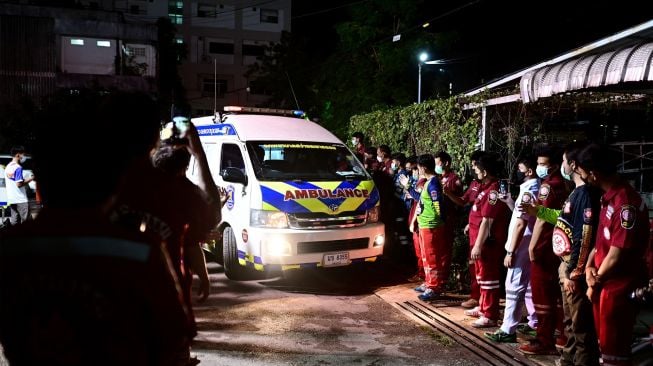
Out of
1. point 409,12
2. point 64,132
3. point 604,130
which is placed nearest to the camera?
point 64,132

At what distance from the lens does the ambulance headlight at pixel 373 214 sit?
7.27 meters

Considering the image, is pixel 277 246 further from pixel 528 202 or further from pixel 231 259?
pixel 528 202

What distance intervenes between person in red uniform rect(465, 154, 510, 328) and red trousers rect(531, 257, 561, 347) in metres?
0.75

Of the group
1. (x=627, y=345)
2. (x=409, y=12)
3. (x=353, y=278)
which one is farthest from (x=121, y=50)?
(x=627, y=345)

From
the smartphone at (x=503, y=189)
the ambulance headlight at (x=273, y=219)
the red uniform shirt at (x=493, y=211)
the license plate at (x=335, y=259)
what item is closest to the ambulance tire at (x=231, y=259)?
the ambulance headlight at (x=273, y=219)

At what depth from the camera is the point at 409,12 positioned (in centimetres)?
2061

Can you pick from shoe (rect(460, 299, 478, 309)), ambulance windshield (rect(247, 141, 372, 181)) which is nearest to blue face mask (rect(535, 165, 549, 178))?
shoe (rect(460, 299, 478, 309))

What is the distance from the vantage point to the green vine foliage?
28.4 ft

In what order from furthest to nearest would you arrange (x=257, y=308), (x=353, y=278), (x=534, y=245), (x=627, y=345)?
(x=353, y=278)
(x=257, y=308)
(x=534, y=245)
(x=627, y=345)

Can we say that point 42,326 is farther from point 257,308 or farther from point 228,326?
point 257,308

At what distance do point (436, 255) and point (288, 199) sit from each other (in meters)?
1.98

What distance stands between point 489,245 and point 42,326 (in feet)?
15.6

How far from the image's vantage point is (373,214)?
7.32 metres

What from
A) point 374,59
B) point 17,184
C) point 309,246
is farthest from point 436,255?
point 374,59
